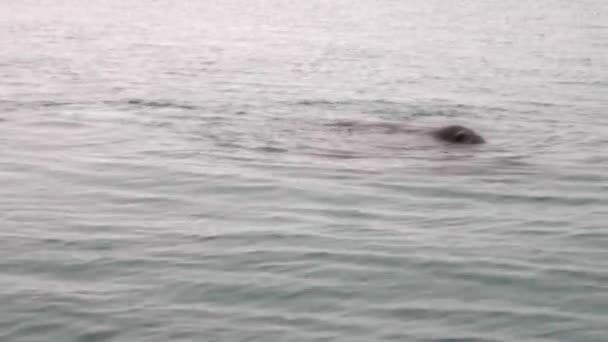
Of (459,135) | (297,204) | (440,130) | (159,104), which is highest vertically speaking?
(159,104)

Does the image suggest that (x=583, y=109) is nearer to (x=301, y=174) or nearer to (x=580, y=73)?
(x=580, y=73)

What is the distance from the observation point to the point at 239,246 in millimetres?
9188

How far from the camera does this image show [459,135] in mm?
14914

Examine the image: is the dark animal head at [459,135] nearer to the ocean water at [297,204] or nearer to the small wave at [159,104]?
the ocean water at [297,204]

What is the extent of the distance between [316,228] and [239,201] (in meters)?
1.34

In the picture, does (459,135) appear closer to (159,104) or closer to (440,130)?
(440,130)

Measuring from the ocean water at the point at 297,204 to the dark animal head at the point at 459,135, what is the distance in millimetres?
229

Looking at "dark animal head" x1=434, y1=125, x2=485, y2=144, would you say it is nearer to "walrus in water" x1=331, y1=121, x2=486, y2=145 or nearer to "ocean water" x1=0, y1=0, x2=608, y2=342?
"walrus in water" x1=331, y1=121, x2=486, y2=145

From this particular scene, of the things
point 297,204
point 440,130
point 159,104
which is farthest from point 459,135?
point 159,104

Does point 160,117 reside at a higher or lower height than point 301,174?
higher

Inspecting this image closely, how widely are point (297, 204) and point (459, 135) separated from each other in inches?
180

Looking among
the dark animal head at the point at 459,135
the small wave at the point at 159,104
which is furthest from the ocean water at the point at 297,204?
the dark animal head at the point at 459,135

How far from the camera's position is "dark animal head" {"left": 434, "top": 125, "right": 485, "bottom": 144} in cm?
1488

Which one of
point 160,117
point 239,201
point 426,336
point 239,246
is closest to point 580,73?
point 160,117
